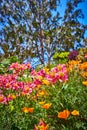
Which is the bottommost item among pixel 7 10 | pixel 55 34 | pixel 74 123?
pixel 74 123

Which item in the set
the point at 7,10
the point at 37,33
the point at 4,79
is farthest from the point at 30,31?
the point at 4,79

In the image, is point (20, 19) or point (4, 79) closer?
point (4, 79)

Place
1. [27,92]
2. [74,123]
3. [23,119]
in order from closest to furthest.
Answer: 1. [74,123]
2. [23,119]
3. [27,92]

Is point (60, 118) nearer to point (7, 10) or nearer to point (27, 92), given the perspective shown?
point (27, 92)

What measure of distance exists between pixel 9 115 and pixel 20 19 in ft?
83.2

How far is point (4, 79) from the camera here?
634cm

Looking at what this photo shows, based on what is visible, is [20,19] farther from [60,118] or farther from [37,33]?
[60,118]

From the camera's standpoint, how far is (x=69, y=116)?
4715mm

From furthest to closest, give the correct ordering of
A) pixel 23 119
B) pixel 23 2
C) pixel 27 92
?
pixel 23 2, pixel 27 92, pixel 23 119

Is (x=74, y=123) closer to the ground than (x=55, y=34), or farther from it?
closer to the ground

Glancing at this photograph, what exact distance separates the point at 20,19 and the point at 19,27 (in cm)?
67

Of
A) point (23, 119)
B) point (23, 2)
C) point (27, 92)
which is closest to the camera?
point (23, 119)

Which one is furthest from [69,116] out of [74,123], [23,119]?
[23,119]

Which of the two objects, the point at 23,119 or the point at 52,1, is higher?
the point at 52,1
